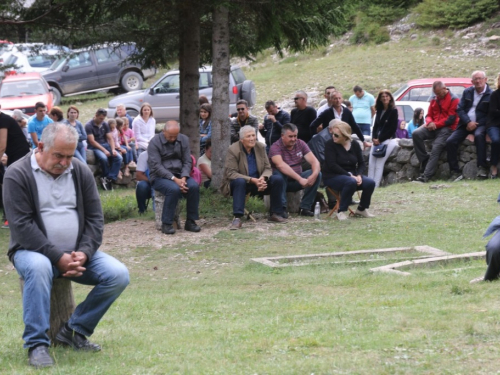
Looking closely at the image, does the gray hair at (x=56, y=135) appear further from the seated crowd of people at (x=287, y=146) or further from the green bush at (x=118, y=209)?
the green bush at (x=118, y=209)

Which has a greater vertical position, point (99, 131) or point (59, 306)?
point (59, 306)

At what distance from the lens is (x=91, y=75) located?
31031mm

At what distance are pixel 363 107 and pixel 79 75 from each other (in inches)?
597

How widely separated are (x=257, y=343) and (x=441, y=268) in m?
3.65

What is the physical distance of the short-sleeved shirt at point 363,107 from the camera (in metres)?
19.0

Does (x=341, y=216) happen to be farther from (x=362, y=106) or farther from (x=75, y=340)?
(x=75, y=340)

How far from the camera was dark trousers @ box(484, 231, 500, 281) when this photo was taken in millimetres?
7402

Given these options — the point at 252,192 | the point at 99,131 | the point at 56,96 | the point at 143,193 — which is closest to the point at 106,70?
the point at 56,96

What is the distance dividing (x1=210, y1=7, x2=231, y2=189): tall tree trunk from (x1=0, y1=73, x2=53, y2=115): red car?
12447mm

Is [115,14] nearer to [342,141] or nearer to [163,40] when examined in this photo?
[163,40]

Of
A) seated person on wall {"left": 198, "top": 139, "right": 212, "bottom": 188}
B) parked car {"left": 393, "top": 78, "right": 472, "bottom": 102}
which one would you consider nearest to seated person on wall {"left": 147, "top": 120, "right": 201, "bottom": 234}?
seated person on wall {"left": 198, "top": 139, "right": 212, "bottom": 188}

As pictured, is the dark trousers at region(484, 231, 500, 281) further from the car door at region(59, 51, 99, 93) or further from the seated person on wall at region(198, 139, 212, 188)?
the car door at region(59, 51, 99, 93)

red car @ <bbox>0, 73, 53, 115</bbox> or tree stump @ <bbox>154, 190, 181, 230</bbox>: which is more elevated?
red car @ <bbox>0, 73, 53, 115</bbox>

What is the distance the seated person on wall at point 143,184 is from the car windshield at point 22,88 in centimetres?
1286
